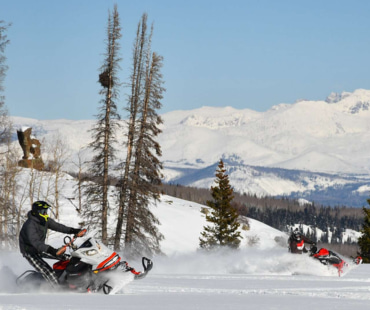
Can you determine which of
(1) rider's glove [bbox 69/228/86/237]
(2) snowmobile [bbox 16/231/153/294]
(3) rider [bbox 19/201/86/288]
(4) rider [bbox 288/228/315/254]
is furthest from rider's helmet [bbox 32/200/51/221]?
(4) rider [bbox 288/228/315/254]

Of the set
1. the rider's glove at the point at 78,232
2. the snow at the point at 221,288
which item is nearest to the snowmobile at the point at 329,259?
the snow at the point at 221,288

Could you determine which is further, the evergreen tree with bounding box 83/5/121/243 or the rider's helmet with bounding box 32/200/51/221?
the evergreen tree with bounding box 83/5/121/243

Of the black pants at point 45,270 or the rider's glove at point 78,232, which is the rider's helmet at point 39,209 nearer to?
the rider's glove at point 78,232

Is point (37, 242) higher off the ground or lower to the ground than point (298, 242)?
higher

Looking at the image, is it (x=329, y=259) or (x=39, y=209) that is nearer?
(x=39, y=209)

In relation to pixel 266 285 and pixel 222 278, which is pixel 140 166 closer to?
pixel 222 278

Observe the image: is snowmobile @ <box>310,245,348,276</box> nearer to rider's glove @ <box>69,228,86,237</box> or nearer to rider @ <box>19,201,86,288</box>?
rider's glove @ <box>69,228,86,237</box>

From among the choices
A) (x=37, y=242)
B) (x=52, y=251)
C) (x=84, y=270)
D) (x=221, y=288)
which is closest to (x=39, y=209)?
(x=37, y=242)

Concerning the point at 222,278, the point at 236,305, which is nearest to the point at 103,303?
the point at 236,305

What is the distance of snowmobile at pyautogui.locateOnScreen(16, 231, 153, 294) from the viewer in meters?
12.3

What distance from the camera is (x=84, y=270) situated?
12.3m

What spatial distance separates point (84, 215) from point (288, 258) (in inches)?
→ 530

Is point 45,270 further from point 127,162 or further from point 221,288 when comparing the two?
point 127,162

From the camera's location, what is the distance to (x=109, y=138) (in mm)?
30203
